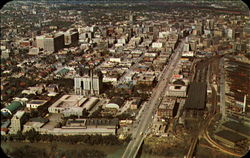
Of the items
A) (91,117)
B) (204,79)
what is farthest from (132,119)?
(204,79)

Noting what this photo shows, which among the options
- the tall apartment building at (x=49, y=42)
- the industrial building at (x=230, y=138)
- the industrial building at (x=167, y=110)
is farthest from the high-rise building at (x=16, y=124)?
the tall apartment building at (x=49, y=42)

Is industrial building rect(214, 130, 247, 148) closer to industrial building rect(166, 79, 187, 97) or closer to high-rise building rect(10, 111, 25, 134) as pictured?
industrial building rect(166, 79, 187, 97)

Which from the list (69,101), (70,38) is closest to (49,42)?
(70,38)

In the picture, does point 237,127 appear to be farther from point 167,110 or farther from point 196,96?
point 196,96

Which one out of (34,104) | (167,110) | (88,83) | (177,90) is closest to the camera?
(167,110)

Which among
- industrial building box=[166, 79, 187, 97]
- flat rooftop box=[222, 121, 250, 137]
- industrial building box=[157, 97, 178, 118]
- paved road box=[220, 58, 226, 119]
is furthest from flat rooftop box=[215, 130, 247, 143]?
industrial building box=[166, 79, 187, 97]

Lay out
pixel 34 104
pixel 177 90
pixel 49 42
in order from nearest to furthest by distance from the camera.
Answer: pixel 34 104 < pixel 177 90 < pixel 49 42

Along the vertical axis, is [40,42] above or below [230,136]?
above

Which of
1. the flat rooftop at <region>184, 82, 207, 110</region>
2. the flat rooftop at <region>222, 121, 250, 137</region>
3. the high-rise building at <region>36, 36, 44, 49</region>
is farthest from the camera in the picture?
the high-rise building at <region>36, 36, 44, 49</region>
